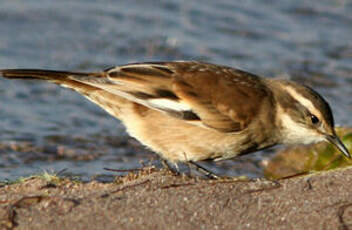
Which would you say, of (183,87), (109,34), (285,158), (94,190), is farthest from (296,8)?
(94,190)

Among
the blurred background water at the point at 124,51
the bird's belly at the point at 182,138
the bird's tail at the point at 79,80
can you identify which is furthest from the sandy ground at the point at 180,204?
the blurred background water at the point at 124,51

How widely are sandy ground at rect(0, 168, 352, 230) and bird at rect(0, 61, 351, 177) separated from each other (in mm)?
791

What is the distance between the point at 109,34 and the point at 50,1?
1628 millimetres

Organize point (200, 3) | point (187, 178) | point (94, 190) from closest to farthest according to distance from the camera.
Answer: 1. point (94, 190)
2. point (187, 178)
3. point (200, 3)

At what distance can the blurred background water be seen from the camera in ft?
34.9

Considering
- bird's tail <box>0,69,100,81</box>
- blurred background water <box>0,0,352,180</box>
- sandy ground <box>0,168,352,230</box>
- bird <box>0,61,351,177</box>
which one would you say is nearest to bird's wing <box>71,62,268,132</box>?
bird <box>0,61,351,177</box>

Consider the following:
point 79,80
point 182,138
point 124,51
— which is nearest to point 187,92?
point 182,138

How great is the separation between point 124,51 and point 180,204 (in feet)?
26.2

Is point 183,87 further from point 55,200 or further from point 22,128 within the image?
point 22,128

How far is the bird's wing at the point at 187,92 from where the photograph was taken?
7.64 meters

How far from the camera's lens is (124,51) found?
13969 mm

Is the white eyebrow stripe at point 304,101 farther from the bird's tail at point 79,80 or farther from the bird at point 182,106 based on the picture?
the bird's tail at point 79,80

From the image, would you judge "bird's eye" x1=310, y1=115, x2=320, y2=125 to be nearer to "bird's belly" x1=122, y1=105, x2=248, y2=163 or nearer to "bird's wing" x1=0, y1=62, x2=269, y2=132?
"bird's wing" x1=0, y1=62, x2=269, y2=132

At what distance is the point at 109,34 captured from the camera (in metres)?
14.5
